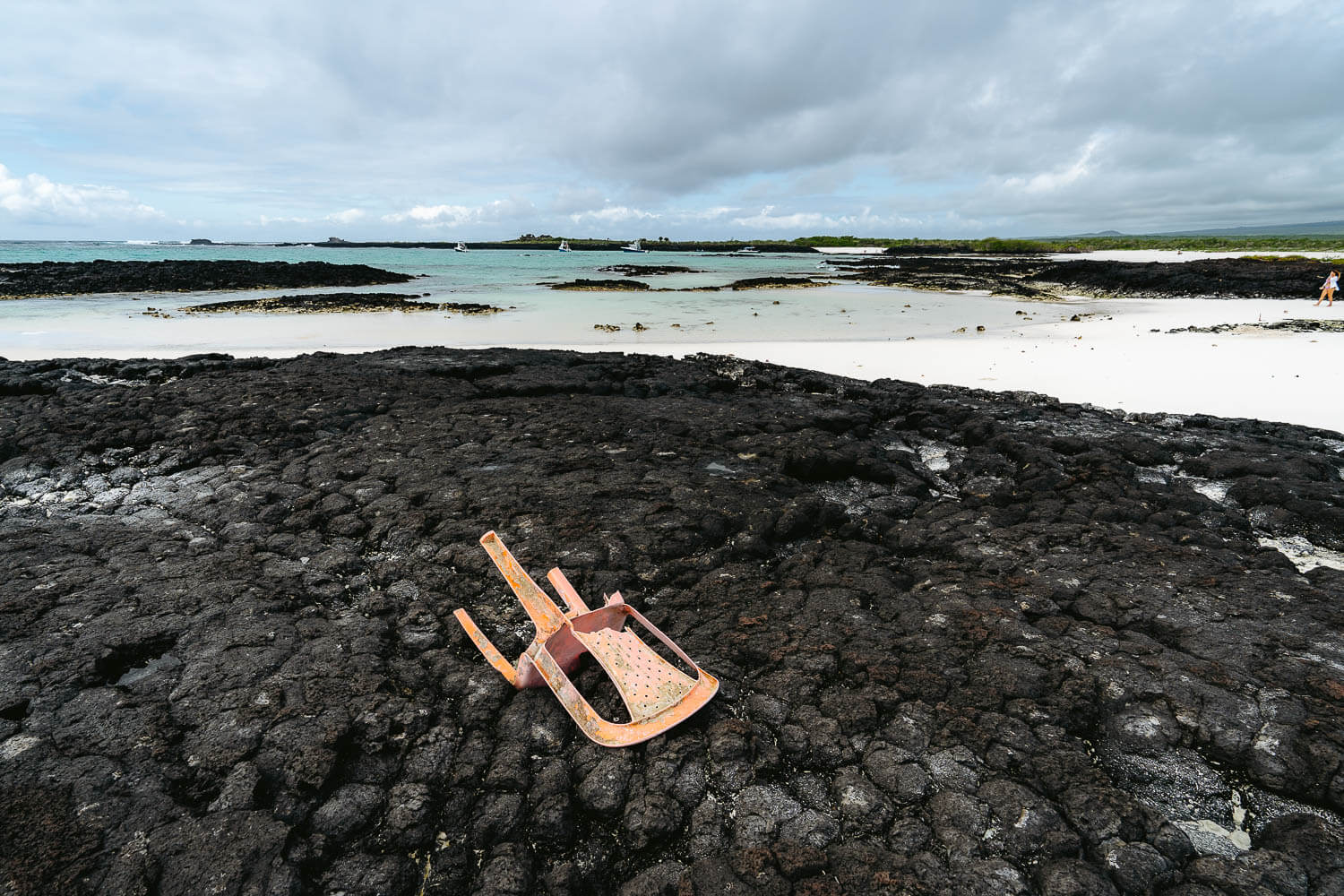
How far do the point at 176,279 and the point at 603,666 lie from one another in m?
47.0

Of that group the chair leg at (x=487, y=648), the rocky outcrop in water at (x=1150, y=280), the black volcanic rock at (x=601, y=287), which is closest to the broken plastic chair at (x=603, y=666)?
the chair leg at (x=487, y=648)

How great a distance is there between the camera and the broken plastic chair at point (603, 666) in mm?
2826

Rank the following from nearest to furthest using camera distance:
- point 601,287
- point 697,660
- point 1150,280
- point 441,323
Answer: point 697,660
point 441,323
point 1150,280
point 601,287

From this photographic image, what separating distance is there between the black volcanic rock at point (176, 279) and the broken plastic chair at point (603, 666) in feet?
132

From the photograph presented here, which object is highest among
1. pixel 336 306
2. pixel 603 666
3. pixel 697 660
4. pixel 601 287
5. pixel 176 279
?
pixel 176 279

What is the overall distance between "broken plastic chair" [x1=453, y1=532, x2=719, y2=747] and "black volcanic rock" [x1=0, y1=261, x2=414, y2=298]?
4028cm

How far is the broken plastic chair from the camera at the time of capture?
283 cm

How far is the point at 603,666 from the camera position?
9.98 feet

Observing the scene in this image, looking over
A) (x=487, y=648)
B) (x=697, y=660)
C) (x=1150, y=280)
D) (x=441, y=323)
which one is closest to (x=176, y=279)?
(x=441, y=323)

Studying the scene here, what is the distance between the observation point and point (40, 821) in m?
2.31

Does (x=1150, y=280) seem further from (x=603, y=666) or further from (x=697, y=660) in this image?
(x=603, y=666)

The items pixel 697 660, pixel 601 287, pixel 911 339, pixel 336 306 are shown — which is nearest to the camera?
pixel 697 660

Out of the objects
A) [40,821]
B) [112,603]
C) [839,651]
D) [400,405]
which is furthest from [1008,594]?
[400,405]

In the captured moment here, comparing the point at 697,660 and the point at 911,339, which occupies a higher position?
the point at 911,339
